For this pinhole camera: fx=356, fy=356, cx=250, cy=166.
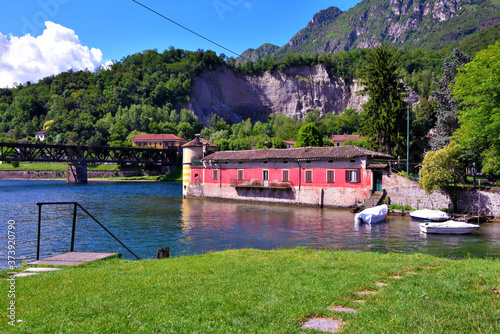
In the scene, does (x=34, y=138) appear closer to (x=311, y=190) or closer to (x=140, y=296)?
(x=311, y=190)

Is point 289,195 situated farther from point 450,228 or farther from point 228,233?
point 450,228

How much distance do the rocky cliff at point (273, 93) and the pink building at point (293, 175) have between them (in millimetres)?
120401

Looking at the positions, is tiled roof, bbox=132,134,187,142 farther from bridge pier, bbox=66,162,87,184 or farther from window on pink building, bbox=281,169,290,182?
window on pink building, bbox=281,169,290,182

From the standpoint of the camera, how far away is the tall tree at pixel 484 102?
28656mm

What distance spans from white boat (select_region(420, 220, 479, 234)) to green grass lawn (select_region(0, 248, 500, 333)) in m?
16.1

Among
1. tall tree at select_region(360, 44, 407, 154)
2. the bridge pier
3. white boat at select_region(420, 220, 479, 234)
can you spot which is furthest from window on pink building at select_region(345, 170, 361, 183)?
the bridge pier

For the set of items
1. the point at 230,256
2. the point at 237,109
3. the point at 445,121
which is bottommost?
the point at 230,256

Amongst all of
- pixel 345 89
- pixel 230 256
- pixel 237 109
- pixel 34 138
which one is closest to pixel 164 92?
pixel 237 109

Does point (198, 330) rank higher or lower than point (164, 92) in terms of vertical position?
lower

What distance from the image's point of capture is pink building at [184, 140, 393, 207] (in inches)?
1571

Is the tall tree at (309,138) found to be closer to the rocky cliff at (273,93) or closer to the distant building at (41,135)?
the rocky cliff at (273,93)

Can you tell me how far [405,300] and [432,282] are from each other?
6.79 feet

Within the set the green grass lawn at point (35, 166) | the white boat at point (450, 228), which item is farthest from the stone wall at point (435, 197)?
the green grass lawn at point (35, 166)

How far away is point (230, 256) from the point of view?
1465 cm
